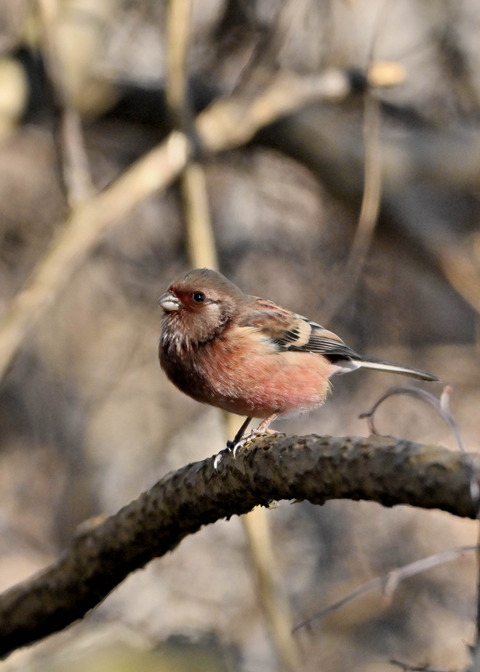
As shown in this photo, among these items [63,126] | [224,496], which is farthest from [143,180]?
[224,496]

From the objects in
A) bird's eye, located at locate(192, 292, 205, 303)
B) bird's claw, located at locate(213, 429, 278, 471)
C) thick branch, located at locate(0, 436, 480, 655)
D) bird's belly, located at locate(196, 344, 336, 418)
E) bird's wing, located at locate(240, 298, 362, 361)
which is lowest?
thick branch, located at locate(0, 436, 480, 655)

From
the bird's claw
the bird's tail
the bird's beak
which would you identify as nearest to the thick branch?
the bird's claw

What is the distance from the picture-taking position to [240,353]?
4855 millimetres

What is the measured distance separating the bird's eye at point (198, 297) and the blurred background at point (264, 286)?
3.71m

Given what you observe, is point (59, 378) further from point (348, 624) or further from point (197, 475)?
point (197, 475)

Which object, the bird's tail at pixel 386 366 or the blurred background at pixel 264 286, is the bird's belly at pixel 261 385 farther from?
the blurred background at pixel 264 286

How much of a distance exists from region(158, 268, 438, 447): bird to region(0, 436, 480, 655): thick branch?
905 mm

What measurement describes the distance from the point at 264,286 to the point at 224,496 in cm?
673

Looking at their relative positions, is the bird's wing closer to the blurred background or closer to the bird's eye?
the bird's eye

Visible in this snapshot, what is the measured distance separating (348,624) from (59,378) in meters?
4.27

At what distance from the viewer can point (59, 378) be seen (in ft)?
34.6

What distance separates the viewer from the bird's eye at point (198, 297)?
16.8 feet

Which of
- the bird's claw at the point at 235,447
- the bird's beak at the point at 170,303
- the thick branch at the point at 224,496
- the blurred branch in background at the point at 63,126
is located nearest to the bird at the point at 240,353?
the bird's beak at the point at 170,303

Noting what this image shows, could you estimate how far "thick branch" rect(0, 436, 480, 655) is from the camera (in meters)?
2.49
